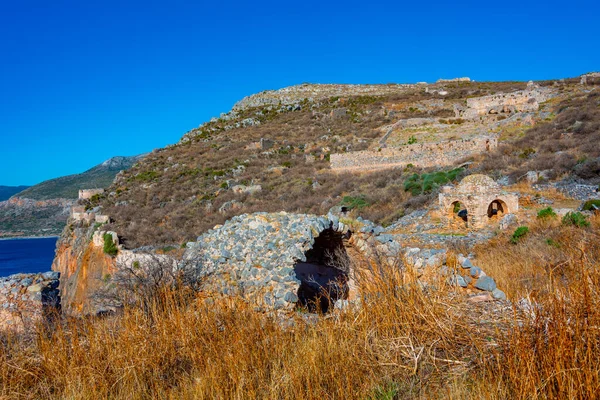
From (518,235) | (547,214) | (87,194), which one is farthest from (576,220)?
(87,194)

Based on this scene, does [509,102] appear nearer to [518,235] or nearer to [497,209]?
[497,209]

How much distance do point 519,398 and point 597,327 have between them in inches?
29.2

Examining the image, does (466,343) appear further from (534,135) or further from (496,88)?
(496,88)

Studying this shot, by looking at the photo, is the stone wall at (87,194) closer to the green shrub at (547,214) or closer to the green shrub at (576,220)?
the green shrub at (547,214)

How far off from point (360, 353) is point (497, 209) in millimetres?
16476

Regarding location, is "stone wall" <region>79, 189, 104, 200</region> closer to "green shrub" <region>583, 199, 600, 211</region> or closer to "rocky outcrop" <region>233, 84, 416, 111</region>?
"rocky outcrop" <region>233, 84, 416, 111</region>

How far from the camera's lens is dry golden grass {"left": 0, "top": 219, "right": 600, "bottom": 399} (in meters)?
2.62

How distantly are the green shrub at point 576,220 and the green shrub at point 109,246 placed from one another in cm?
2029

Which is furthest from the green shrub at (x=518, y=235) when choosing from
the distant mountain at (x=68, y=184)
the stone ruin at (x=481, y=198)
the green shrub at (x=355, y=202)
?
the distant mountain at (x=68, y=184)

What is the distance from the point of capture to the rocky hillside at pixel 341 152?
2150 centimetres

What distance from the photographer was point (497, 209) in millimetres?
17547

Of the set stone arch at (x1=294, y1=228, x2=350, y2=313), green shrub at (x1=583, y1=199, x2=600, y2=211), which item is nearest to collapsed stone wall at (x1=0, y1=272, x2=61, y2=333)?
stone arch at (x1=294, y1=228, x2=350, y2=313)

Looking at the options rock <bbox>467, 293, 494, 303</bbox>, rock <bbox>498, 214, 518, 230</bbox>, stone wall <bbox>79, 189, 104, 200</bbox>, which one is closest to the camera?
rock <bbox>467, 293, 494, 303</bbox>

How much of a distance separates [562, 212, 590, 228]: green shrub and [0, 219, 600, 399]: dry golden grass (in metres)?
9.04
